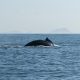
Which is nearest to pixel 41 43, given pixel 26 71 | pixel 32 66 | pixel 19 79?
pixel 32 66

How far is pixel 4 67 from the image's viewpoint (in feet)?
182

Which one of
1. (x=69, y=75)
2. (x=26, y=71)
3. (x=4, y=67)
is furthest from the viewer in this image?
(x=4, y=67)

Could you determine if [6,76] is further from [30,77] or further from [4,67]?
[4,67]

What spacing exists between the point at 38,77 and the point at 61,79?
2.78 meters

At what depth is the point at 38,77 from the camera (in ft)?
149

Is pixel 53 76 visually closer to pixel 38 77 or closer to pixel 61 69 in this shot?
pixel 38 77

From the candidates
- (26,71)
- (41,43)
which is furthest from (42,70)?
(41,43)

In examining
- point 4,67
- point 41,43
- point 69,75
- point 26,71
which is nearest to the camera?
point 69,75

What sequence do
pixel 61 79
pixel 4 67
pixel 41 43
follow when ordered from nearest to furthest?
pixel 61 79 < pixel 4 67 < pixel 41 43

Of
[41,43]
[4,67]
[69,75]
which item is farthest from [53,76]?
[41,43]

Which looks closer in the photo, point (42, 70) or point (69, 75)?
point (69, 75)

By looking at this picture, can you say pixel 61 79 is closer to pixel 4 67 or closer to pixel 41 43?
pixel 4 67

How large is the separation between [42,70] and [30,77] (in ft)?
22.6

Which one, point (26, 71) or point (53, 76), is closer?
point (53, 76)
